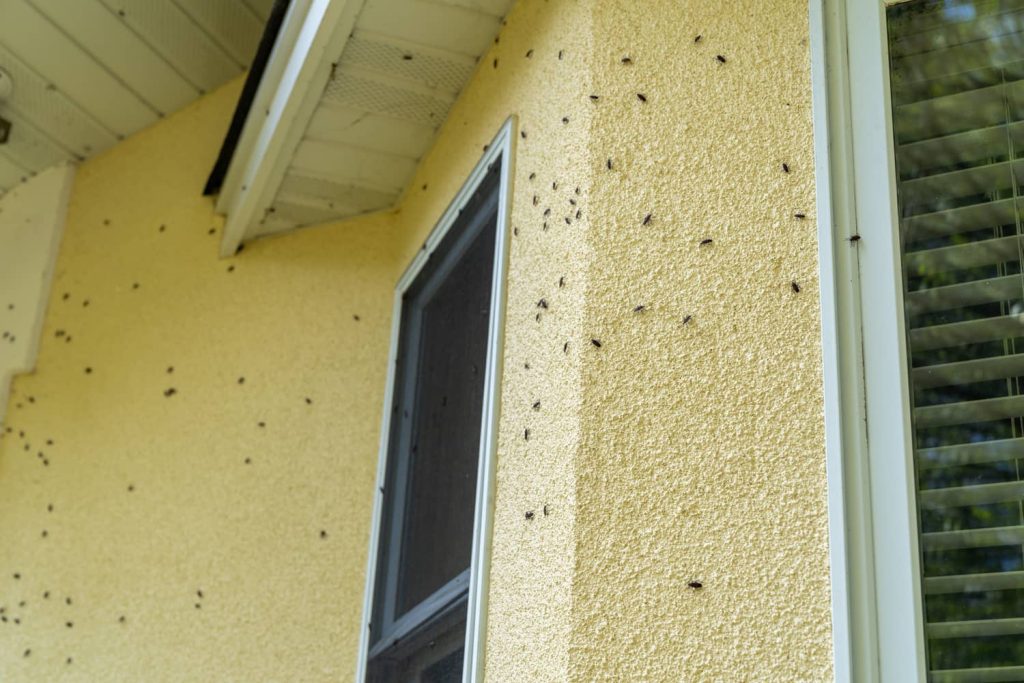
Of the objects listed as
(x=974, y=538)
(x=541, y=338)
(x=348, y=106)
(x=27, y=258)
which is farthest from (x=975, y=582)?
(x=27, y=258)

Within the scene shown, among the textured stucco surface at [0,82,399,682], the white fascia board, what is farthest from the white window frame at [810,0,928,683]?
the textured stucco surface at [0,82,399,682]

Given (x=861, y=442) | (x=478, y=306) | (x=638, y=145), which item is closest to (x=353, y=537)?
(x=478, y=306)

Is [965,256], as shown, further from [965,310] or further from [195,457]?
[195,457]

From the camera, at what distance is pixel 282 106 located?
3311 mm

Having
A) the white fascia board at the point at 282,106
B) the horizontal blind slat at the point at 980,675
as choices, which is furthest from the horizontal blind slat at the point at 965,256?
the white fascia board at the point at 282,106

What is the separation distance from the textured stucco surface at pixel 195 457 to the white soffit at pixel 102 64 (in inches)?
14.0

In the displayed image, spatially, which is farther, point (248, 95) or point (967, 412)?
point (248, 95)

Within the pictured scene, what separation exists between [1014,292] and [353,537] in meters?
2.03

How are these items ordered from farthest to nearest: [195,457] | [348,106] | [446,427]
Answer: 1. [195,457]
2. [348,106]
3. [446,427]

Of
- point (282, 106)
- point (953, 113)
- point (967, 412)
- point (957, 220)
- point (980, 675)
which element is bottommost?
point (980, 675)

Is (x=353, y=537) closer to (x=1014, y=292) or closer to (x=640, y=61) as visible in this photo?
(x=640, y=61)

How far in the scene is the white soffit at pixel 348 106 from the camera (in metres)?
2.98

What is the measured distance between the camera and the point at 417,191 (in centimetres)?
361

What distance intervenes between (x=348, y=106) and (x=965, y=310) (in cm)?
181
